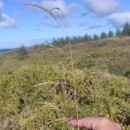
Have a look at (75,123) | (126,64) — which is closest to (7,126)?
(75,123)

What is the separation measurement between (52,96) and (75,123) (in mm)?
5379

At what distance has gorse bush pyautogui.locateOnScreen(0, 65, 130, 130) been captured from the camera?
607 cm

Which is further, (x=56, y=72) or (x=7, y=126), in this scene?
(x=56, y=72)

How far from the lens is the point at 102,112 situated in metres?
6.25

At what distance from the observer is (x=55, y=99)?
6.73 m

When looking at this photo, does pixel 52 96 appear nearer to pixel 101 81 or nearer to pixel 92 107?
pixel 92 107

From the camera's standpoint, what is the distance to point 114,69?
92.0 ft

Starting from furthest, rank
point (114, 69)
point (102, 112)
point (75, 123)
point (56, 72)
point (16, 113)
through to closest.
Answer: point (114, 69) < point (56, 72) < point (16, 113) < point (102, 112) < point (75, 123)

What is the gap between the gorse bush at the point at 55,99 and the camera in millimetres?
6070

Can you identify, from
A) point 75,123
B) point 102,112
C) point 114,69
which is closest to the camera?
point 75,123

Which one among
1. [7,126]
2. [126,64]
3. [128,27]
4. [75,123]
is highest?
[75,123]

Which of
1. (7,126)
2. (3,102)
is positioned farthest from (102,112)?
(3,102)

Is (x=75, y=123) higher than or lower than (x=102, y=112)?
higher

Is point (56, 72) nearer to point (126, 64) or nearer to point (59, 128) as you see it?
point (59, 128)
